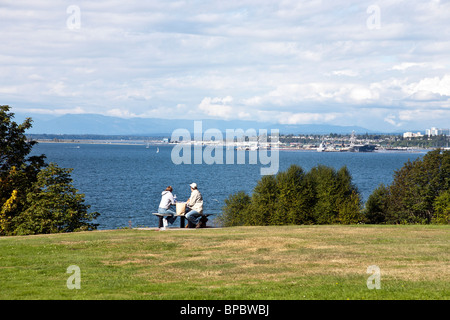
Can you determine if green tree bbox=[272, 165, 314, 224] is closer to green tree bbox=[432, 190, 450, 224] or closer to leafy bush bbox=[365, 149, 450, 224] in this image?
leafy bush bbox=[365, 149, 450, 224]

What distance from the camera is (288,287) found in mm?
12242

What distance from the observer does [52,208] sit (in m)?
32.4

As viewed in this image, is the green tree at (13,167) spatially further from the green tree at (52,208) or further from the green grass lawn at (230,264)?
the green grass lawn at (230,264)

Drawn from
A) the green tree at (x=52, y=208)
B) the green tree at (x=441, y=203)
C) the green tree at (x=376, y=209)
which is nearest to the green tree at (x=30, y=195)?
the green tree at (x=52, y=208)

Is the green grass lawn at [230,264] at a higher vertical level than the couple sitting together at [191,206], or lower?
lower

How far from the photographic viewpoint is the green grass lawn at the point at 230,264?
11.8 m

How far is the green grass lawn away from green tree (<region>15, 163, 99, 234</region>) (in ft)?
36.1

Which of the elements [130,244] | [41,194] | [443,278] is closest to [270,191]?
[41,194]

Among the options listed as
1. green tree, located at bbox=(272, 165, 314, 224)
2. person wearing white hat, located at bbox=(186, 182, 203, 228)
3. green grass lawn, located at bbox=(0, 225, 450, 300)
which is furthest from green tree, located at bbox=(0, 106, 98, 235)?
green tree, located at bbox=(272, 165, 314, 224)

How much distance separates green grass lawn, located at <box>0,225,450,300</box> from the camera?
11758 millimetres

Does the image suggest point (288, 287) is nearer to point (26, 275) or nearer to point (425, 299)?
point (425, 299)

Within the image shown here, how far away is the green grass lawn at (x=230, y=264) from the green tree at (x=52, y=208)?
11.0 meters
